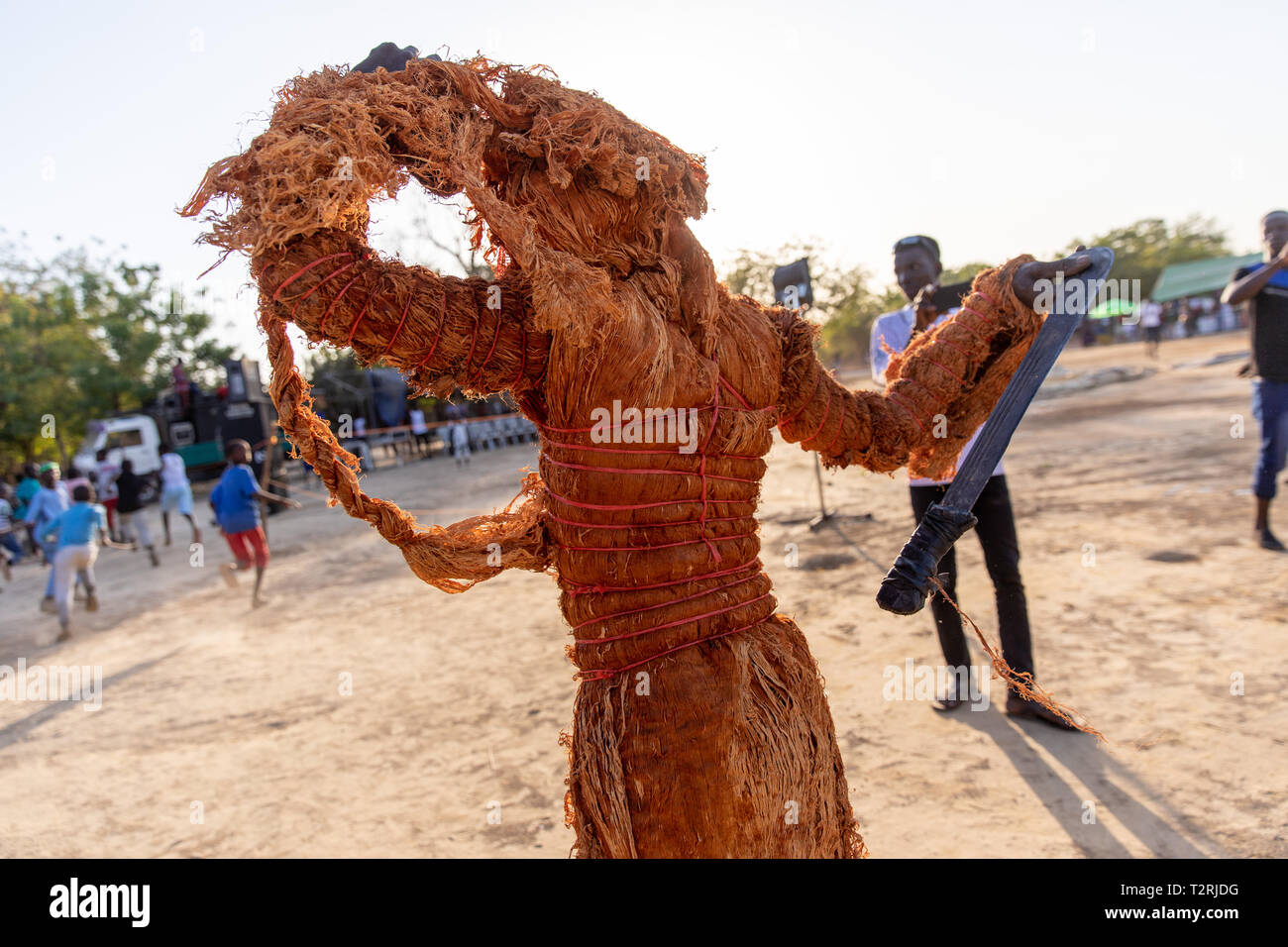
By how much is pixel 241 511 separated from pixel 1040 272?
25.4ft

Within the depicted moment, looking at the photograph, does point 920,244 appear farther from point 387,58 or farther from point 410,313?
point 410,313

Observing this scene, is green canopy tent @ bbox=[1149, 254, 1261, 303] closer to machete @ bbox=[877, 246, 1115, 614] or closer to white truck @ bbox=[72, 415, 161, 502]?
machete @ bbox=[877, 246, 1115, 614]

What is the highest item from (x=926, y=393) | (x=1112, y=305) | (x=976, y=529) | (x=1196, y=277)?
(x=1196, y=277)

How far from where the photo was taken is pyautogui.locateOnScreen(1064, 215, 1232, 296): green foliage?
3738 centimetres

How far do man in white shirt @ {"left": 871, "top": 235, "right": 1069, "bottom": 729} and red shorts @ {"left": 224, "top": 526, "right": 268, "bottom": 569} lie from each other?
21.9 feet

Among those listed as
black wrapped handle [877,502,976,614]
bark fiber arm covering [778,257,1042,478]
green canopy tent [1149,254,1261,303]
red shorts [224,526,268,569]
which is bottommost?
red shorts [224,526,268,569]

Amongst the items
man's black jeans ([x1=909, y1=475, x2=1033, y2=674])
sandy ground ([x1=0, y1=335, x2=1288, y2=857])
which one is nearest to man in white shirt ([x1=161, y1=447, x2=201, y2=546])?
sandy ground ([x1=0, y1=335, x2=1288, y2=857])

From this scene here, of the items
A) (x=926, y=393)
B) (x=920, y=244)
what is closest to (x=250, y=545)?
(x=920, y=244)

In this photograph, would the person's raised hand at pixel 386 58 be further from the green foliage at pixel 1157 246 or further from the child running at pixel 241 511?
the green foliage at pixel 1157 246

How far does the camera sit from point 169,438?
76.2 feet

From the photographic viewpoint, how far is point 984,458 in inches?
74.9

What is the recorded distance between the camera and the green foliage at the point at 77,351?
23734mm
